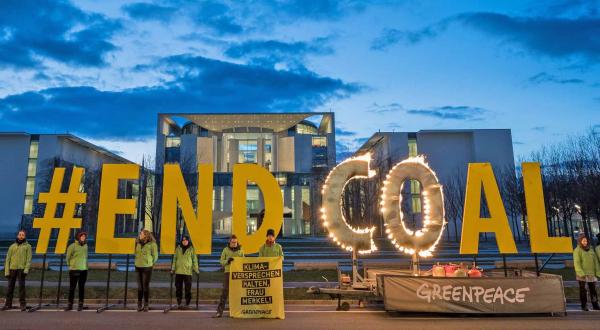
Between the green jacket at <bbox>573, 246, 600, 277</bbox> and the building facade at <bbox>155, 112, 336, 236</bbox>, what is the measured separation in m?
50.3

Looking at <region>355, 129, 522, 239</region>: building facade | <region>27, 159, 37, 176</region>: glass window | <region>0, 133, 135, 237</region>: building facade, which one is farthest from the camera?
<region>27, 159, 37, 176</region>: glass window

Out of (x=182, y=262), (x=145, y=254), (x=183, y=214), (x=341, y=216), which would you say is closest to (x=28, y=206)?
(x=183, y=214)

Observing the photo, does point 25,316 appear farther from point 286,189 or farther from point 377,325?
point 286,189

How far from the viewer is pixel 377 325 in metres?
8.88

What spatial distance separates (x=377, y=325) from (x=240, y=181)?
6920mm

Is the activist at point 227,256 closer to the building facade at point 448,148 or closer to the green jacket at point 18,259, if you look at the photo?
the green jacket at point 18,259

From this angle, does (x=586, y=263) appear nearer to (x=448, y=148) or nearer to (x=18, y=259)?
(x=18, y=259)

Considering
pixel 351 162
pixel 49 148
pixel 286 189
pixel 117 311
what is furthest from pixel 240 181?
pixel 49 148

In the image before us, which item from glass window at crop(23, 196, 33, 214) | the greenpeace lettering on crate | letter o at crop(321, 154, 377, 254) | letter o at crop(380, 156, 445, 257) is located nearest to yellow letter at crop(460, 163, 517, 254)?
letter o at crop(380, 156, 445, 257)

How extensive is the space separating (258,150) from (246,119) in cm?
636

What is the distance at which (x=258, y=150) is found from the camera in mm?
76562

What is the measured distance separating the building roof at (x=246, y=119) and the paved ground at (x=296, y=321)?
66098 millimetres

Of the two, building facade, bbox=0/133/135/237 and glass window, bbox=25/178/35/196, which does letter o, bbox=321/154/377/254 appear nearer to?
building facade, bbox=0/133/135/237

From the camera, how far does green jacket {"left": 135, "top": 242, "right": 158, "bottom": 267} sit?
36.1 feet
